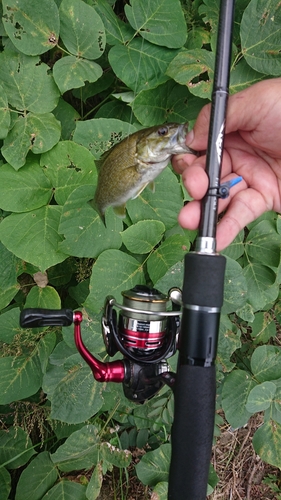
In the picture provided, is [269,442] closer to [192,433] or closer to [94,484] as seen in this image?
[94,484]

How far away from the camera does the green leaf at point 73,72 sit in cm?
204

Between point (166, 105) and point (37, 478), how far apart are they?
2095 millimetres

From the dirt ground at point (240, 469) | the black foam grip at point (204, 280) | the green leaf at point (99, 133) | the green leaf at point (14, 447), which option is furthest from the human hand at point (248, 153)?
the dirt ground at point (240, 469)

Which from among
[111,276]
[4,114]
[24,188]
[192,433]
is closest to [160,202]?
[111,276]

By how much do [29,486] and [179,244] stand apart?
153 cm

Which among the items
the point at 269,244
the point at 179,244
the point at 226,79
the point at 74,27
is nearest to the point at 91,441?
the point at 179,244

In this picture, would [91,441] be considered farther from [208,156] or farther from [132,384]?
[208,156]

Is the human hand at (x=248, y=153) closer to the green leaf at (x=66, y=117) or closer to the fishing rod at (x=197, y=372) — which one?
the fishing rod at (x=197, y=372)

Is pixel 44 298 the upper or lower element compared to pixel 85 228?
lower

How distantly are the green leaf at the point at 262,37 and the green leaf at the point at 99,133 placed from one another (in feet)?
2.18

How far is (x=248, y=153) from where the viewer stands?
1833 millimetres

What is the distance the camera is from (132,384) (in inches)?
51.6

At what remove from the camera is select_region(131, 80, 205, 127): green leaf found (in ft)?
7.14

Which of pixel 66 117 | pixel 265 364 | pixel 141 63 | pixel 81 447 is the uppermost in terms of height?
pixel 141 63
